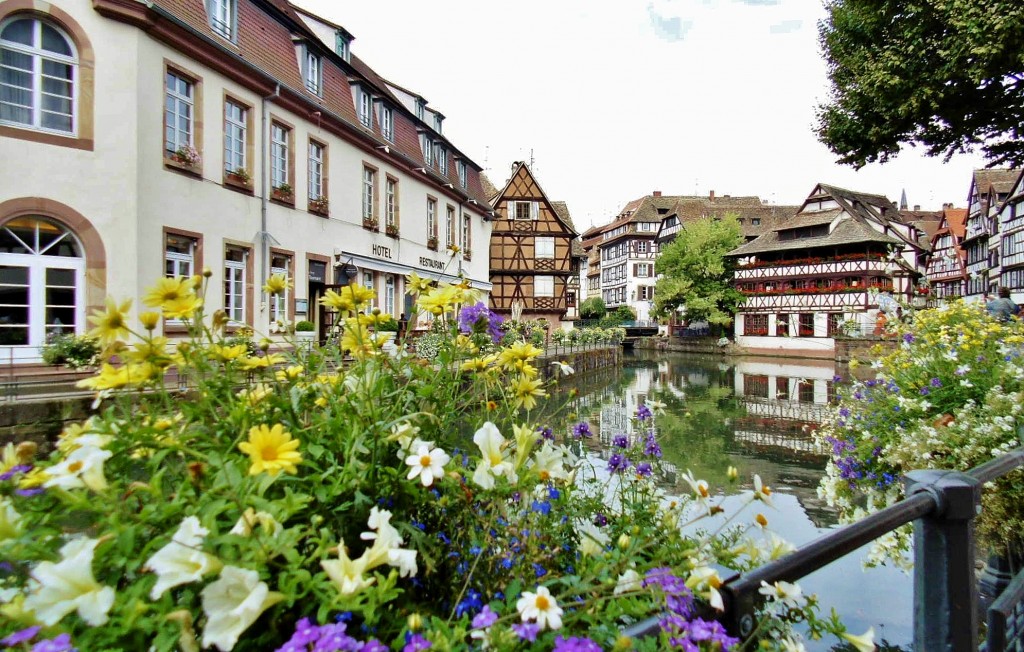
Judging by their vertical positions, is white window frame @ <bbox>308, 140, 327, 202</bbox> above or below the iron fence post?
above

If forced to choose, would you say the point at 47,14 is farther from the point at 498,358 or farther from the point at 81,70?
the point at 498,358

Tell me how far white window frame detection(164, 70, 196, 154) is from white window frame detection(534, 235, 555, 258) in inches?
982

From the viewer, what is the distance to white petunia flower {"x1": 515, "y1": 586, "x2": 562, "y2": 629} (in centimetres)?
87

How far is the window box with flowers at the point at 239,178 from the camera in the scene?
40.2 ft

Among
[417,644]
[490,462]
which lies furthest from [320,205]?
[417,644]

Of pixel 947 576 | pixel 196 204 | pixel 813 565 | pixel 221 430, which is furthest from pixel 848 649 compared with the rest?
pixel 196 204

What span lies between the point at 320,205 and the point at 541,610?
15636 mm

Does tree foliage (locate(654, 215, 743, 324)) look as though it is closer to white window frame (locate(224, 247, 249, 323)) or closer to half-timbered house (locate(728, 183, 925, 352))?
half-timbered house (locate(728, 183, 925, 352))

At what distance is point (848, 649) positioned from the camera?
4.08 metres

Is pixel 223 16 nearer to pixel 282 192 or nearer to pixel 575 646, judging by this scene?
pixel 282 192

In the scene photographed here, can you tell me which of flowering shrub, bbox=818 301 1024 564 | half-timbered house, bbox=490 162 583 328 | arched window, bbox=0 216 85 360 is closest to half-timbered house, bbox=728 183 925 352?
half-timbered house, bbox=490 162 583 328

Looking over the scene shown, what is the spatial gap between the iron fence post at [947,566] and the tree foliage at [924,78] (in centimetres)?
682

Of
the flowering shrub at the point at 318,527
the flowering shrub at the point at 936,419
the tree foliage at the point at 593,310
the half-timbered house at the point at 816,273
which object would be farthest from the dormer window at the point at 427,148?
the tree foliage at the point at 593,310

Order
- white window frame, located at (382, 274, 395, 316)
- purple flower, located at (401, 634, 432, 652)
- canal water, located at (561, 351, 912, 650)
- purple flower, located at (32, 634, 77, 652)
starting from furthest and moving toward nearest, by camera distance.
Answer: white window frame, located at (382, 274, 395, 316), canal water, located at (561, 351, 912, 650), purple flower, located at (401, 634, 432, 652), purple flower, located at (32, 634, 77, 652)
